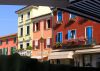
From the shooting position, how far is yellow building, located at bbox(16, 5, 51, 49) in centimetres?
5594

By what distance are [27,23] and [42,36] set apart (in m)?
5.95

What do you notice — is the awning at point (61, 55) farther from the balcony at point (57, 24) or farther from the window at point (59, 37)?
the balcony at point (57, 24)

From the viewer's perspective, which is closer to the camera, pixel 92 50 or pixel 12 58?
pixel 12 58

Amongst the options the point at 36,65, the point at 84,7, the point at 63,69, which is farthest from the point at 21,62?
the point at 84,7

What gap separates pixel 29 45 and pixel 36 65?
50.6 metres

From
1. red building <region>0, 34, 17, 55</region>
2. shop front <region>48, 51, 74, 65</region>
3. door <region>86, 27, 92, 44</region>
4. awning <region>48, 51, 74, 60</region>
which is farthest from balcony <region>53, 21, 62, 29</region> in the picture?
red building <region>0, 34, 17, 55</region>

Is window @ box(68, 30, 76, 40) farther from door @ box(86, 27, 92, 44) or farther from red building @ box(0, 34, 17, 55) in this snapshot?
red building @ box(0, 34, 17, 55)

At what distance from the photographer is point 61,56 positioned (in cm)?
4600

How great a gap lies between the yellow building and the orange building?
147cm

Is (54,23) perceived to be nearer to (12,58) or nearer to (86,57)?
(86,57)

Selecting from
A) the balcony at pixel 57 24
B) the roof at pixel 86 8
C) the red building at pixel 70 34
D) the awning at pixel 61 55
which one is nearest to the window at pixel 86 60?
the red building at pixel 70 34

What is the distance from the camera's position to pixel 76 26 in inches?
1751

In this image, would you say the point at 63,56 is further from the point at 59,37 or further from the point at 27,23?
the point at 27,23

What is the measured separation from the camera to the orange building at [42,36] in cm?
5078
